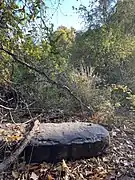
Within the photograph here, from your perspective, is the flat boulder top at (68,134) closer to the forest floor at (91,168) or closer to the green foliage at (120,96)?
the forest floor at (91,168)

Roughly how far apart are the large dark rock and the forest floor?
0.07 m

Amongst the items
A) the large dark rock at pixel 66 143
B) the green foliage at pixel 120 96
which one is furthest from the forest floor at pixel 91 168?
the green foliage at pixel 120 96

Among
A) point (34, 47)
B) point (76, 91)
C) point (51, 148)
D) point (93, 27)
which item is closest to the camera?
point (34, 47)

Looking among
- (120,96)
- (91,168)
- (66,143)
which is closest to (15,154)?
(66,143)

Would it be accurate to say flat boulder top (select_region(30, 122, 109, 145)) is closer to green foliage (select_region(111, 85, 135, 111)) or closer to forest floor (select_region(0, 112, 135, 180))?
forest floor (select_region(0, 112, 135, 180))

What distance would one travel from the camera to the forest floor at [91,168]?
3057 mm

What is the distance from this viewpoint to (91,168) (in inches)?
131

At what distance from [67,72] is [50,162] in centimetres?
327

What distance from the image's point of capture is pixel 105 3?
8484mm

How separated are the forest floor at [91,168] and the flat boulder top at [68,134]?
224mm

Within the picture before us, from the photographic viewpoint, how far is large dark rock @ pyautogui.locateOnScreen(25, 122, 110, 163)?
3211 mm

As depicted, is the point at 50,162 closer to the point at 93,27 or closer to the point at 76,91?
the point at 76,91

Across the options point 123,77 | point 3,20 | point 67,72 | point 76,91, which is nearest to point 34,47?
point 3,20

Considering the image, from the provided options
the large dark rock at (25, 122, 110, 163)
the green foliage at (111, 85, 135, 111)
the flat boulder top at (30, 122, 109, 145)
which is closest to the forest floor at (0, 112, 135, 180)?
the large dark rock at (25, 122, 110, 163)
